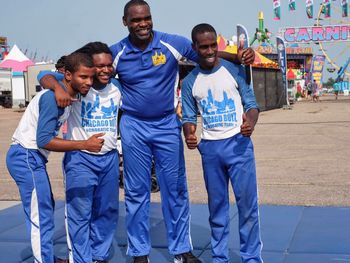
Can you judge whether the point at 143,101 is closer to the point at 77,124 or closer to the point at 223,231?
the point at 77,124

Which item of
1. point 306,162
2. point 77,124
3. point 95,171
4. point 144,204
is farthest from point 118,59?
point 306,162

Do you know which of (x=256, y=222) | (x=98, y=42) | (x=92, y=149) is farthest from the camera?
(x=98, y=42)

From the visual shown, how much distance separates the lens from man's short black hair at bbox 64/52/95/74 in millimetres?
3873

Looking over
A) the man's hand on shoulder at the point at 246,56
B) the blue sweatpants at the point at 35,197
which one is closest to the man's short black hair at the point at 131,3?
the man's hand on shoulder at the point at 246,56

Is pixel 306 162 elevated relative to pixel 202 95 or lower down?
lower down

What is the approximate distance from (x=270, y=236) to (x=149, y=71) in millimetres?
2017

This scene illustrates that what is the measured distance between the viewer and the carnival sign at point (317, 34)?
4009 cm

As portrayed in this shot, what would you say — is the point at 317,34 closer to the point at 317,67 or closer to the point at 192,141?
the point at 317,67

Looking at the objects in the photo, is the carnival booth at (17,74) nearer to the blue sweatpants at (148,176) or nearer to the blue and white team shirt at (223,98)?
the blue sweatpants at (148,176)

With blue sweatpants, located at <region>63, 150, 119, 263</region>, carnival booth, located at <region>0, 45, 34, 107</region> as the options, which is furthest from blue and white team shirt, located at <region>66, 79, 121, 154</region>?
carnival booth, located at <region>0, 45, 34, 107</region>

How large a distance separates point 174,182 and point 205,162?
458 mm

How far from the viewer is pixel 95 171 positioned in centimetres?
411

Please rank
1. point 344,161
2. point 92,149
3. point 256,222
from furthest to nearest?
point 344,161
point 256,222
point 92,149

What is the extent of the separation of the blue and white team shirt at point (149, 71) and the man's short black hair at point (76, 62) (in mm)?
401
